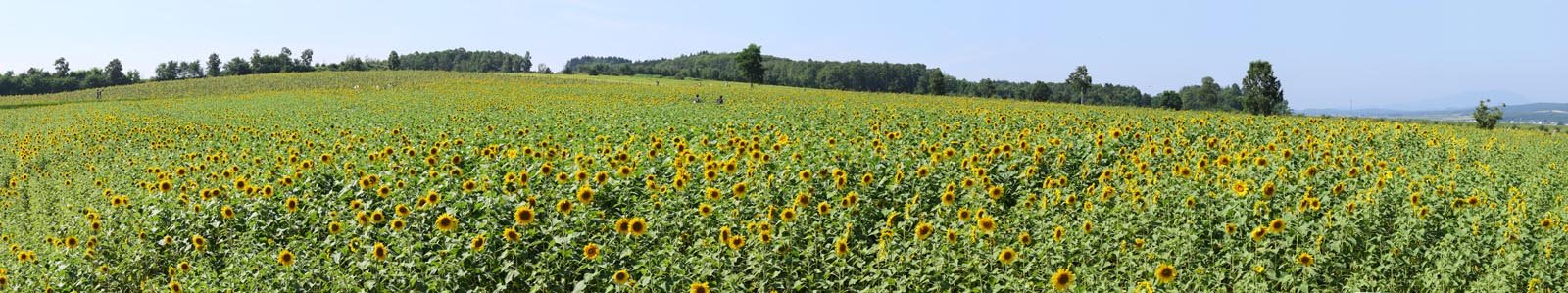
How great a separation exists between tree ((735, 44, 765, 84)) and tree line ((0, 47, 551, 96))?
212ft

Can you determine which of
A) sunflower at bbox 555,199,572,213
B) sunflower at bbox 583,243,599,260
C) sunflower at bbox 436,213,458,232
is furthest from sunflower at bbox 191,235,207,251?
sunflower at bbox 583,243,599,260

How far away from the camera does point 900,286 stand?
505 cm

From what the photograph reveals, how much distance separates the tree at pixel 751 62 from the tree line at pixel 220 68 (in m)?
64.8

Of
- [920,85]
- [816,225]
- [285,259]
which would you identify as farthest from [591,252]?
[920,85]

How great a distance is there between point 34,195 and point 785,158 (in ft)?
37.3

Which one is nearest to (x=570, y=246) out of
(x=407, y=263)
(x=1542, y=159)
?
(x=407, y=263)

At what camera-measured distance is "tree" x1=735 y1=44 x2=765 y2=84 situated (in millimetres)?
76750

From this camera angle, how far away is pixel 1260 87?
244ft

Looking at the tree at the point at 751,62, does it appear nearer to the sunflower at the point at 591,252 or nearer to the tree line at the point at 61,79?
the sunflower at the point at 591,252

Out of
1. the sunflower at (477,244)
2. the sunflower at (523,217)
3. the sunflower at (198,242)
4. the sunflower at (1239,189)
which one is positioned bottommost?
the sunflower at (198,242)

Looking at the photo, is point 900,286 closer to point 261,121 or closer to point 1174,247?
point 1174,247

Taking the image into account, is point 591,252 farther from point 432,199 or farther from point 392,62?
point 392,62

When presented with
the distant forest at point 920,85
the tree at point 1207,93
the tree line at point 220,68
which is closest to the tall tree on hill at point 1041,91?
the distant forest at point 920,85

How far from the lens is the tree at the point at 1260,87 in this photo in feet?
241
